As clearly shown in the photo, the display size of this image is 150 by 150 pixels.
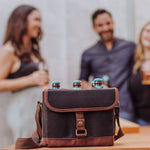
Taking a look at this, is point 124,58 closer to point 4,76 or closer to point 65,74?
point 65,74

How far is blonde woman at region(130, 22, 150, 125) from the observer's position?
2103 mm

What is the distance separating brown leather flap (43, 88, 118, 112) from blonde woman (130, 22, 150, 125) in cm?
113

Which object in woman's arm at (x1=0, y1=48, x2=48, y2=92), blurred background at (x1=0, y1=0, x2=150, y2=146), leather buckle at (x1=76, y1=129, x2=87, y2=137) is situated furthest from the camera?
blurred background at (x1=0, y1=0, x2=150, y2=146)

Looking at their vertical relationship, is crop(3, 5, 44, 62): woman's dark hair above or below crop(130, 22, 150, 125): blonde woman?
above

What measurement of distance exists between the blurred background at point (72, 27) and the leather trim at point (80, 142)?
5.98ft

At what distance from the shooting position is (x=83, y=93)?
0.96m

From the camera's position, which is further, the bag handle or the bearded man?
the bearded man

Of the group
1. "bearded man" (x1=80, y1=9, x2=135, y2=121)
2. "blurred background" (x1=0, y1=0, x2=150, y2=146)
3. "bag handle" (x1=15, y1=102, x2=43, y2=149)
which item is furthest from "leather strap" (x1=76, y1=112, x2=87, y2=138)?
"blurred background" (x1=0, y1=0, x2=150, y2=146)

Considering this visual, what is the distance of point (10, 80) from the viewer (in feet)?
6.86

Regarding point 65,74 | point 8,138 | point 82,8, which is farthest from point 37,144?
point 82,8

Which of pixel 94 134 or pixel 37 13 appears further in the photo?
pixel 37 13

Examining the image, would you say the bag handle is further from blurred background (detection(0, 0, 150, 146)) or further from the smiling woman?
blurred background (detection(0, 0, 150, 146))

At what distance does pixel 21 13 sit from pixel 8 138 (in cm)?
98

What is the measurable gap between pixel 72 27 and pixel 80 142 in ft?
6.98
